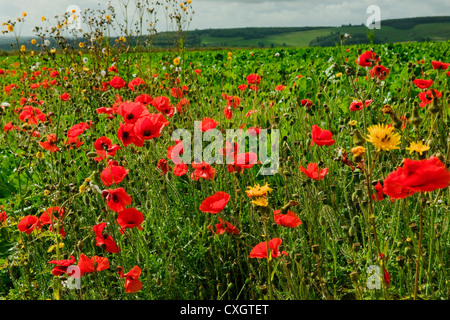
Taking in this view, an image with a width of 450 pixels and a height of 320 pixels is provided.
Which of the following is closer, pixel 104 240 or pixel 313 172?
pixel 104 240

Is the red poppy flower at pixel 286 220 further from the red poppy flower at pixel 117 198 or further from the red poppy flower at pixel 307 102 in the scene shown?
the red poppy flower at pixel 307 102

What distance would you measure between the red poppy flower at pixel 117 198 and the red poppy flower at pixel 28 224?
43 cm

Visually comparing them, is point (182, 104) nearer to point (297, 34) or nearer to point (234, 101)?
point (234, 101)

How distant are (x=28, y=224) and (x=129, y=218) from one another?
1.68 ft

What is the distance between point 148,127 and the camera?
156 cm

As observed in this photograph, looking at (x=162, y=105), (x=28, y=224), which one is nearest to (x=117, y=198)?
(x=28, y=224)

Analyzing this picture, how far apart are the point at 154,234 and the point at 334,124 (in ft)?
6.22

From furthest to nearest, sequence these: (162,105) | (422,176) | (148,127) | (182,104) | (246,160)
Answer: (182,104) < (162,105) < (246,160) < (148,127) < (422,176)

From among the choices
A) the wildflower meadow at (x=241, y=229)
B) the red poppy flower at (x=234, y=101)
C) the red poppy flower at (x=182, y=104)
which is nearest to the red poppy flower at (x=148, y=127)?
the wildflower meadow at (x=241, y=229)

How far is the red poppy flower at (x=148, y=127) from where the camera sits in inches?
60.8

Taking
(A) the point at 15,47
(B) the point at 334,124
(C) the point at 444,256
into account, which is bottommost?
(C) the point at 444,256

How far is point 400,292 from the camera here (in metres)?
1.37

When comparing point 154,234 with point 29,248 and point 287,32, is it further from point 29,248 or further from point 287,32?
→ point 287,32
